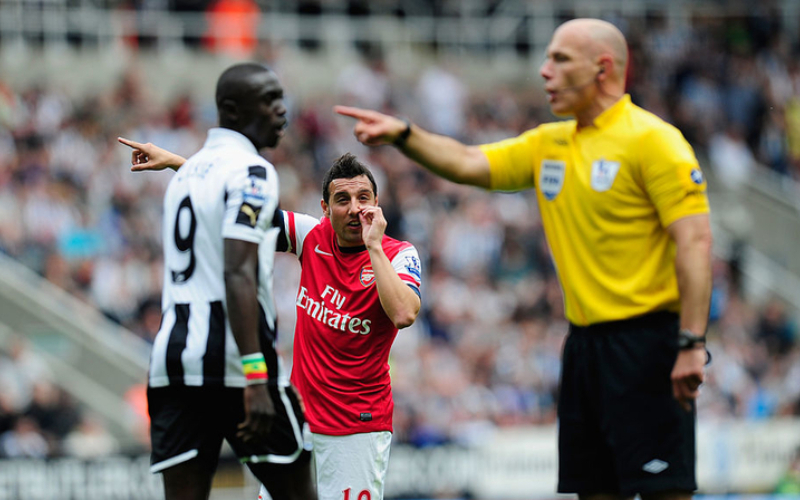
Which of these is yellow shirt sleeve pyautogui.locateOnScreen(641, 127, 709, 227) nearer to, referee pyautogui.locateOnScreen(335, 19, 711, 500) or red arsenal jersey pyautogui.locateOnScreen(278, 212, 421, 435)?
referee pyautogui.locateOnScreen(335, 19, 711, 500)

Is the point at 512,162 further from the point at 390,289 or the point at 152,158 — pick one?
the point at 152,158

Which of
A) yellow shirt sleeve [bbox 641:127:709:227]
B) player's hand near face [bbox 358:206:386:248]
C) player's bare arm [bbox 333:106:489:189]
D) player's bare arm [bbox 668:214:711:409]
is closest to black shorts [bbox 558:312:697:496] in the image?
player's bare arm [bbox 668:214:711:409]

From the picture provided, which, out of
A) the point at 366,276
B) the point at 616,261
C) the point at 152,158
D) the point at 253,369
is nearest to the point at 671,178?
the point at 616,261

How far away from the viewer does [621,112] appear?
5.63 metres

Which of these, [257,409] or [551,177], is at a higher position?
[551,177]

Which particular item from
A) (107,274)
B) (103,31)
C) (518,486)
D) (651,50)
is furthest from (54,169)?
(651,50)

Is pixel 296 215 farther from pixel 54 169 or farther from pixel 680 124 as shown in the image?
pixel 680 124

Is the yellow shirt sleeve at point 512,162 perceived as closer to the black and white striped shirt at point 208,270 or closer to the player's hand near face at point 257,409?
the black and white striped shirt at point 208,270

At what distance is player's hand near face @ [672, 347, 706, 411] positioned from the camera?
5.11 metres

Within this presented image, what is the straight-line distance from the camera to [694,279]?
5.14 m

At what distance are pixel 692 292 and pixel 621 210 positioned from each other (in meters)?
0.55

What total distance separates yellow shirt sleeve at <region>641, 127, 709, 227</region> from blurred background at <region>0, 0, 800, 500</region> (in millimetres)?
8357

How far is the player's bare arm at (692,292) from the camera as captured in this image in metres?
5.12

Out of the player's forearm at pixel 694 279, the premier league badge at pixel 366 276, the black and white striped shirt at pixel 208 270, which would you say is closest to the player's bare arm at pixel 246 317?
the black and white striped shirt at pixel 208 270
